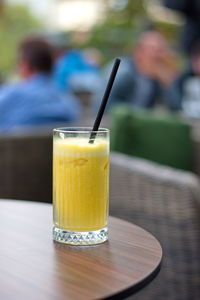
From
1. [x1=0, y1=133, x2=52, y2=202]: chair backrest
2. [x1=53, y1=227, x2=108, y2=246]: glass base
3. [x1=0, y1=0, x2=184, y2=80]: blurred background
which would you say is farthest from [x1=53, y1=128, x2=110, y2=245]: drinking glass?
[x1=0, y1=0, x2=184, y2=80]: blurred background

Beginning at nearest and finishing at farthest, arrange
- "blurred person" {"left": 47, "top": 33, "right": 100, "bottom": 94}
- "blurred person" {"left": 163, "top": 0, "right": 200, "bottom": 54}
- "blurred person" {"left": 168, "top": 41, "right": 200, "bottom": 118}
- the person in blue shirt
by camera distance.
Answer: the person in blue shirt < "blurred person" {"left": 163, "top": 0, "right": 200, "bottom": 54} < "blurred person" {"left": 168, "top": 41, "right": 200, "bottom": 118} < "blurred person" {"left": 47, "top": 33, "right": 100, "bottom": 94}

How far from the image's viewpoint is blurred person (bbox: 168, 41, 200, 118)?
184 inches

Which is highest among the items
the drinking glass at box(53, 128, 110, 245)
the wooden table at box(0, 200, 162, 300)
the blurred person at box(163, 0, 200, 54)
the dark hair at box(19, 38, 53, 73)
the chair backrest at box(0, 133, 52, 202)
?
the blurred person at box(163, 0, 200, 54)

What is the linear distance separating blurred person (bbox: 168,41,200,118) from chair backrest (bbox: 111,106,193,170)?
1119 millimetres

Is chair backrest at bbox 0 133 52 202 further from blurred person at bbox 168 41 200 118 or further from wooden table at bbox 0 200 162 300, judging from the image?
wooden table at bbox 0 200 162 300

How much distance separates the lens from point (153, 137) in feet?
10.1

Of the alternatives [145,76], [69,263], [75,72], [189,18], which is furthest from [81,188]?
[75,72]

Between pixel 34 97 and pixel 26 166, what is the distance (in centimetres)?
39

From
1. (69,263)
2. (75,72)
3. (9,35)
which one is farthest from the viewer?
(9,35)

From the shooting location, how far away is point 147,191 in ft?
7.23

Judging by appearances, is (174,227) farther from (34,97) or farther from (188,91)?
(188,91)

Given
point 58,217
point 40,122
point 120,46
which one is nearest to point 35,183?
point 40,122

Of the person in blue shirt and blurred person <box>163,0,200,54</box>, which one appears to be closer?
the person in blue shirt

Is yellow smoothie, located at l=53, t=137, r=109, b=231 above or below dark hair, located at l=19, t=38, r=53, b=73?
below
